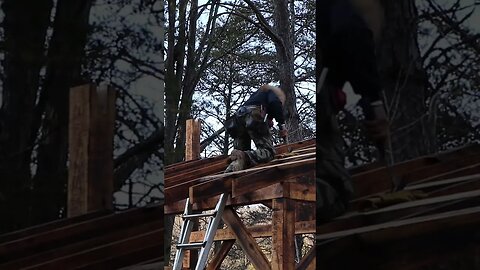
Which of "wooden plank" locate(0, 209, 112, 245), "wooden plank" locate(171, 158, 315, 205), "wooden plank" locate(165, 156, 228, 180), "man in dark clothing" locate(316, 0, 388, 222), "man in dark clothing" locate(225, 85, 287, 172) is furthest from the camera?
"wooden plank" locate(165, 156, 228, 180)

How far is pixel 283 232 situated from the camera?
26.2 ft

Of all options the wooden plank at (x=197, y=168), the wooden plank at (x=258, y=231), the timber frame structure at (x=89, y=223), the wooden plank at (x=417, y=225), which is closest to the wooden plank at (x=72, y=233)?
the timber frame structure at (x=89, y=223)

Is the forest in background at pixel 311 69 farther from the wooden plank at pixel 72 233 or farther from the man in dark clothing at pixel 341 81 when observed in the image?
the wooden plank at pixel 72 233

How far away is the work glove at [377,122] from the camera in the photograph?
2520 millimetres

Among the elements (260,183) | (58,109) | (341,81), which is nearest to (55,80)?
(58,109)

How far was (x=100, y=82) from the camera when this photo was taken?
2332 mm

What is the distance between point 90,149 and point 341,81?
3.07ft

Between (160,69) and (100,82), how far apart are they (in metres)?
Result: 0.22

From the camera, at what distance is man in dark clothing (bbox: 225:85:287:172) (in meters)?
9.41

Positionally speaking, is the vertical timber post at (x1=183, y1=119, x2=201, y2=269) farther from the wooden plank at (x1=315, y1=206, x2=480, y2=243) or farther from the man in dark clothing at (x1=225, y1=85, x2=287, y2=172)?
the wooden plank at (x1=315, y1=206, x2=480, y2=243)

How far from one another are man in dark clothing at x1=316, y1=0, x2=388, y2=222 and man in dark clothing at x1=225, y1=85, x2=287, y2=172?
6648mm

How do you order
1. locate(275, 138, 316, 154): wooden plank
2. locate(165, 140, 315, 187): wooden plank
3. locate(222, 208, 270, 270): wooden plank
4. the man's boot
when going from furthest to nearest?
1. locate(275, 138, 316, 154): wooden plank
2. locate(165, 140, 315, 187): wooden plank
3. the man's boot
4. locate(222, 208, 270, 270): wooden plank

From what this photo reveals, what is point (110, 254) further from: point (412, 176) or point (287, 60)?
point (287, 60)

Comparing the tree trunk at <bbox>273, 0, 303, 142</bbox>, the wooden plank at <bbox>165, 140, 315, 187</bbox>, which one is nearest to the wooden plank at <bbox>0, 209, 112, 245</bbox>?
the wooden plank at <bbox>165, 140, 315, 187</bbox>
